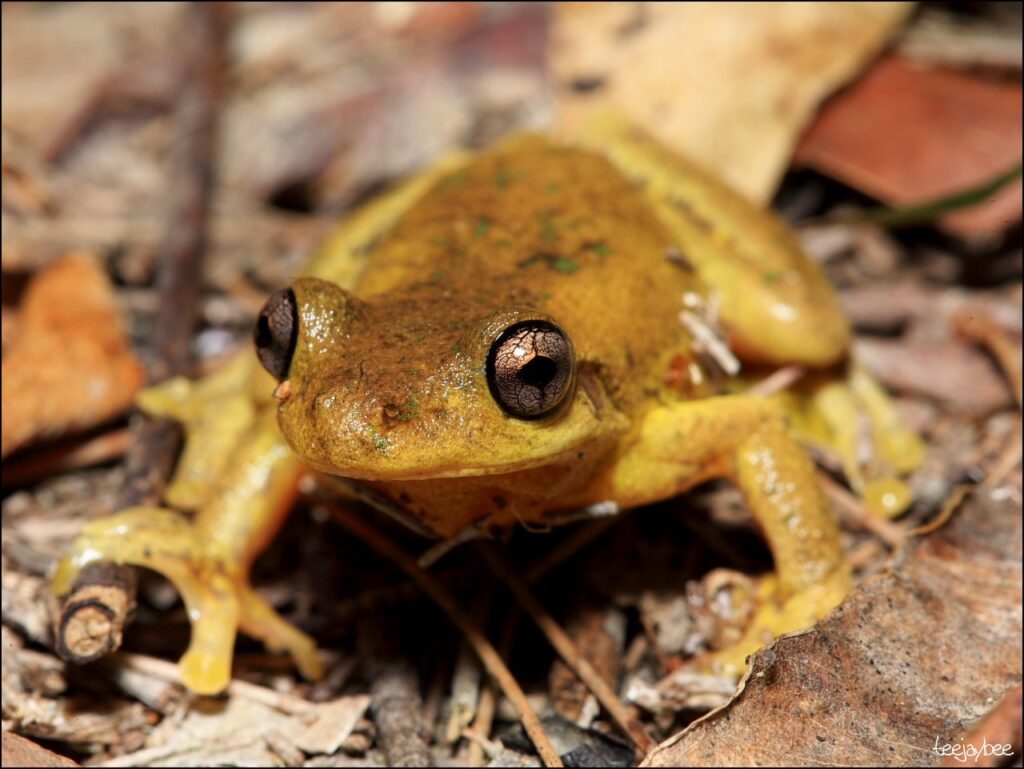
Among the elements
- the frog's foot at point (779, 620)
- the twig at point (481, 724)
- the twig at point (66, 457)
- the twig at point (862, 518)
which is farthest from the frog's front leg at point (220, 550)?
the twig at point (862, 518)

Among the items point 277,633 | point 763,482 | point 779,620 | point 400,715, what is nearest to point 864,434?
point 763,482

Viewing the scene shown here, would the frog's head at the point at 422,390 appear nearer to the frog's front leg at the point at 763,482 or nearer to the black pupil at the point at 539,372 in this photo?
the black pupil at the point at 539,372

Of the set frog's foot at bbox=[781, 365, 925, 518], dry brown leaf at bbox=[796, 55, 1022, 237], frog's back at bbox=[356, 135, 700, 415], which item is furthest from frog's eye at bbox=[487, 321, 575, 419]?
dry brown leaf at bbox=[796, 55, 1022, 237]

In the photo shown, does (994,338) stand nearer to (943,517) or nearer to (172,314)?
(943,517)

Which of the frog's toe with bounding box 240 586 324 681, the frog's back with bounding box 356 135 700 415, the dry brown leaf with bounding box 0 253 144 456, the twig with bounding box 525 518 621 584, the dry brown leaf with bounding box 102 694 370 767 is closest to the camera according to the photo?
the dry brown leaf with bounding box 102 694 370 767

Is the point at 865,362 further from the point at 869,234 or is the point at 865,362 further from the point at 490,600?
the point at 490,600

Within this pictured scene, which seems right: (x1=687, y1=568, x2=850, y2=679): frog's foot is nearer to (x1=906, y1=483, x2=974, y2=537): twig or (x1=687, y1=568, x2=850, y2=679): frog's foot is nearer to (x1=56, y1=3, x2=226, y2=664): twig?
(x1=906, y1=483, x2=974, y2=537): twig
